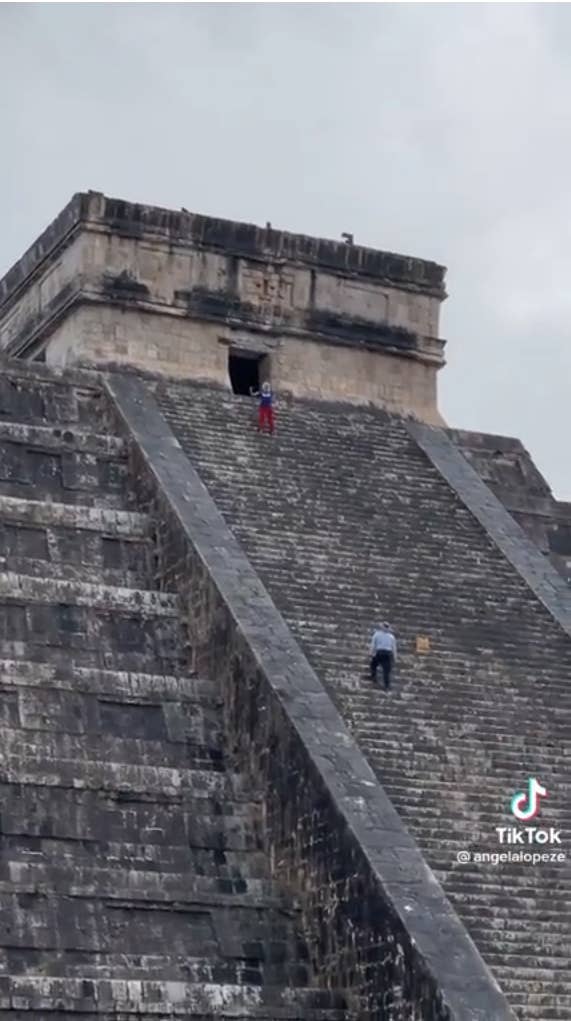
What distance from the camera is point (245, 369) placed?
2341cm

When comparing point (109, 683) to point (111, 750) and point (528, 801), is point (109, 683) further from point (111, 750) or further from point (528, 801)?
point (528, 801)

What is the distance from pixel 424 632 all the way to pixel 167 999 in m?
5.22

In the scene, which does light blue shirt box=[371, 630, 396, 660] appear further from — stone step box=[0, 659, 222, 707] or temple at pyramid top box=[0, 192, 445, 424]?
temple at pyramid top box=[0, 192, 445, 424]

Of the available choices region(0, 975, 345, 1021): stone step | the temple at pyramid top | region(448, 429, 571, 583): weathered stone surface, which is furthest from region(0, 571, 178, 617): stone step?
region(448, 429, 571, 583): weathered stone surface

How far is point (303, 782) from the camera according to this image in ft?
54.5

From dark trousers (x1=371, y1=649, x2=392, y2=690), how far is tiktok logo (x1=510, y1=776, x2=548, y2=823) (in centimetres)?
138

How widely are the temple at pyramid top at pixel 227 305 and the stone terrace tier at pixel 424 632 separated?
0.48 m

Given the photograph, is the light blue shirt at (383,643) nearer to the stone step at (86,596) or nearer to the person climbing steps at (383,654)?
the person climbing steps at (383,654)

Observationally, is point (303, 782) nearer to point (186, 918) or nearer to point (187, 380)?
point (186, 918)

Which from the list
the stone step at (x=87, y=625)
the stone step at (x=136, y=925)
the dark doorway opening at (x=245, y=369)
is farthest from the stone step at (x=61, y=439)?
the stone step at (x=136, y=925)

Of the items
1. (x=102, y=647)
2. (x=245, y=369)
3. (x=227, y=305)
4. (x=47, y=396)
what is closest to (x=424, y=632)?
(x=102, y=647)

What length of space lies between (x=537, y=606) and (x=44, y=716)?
18.0 feet

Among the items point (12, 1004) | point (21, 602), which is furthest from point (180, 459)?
point (12, 1004)

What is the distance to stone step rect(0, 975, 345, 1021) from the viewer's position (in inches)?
578
